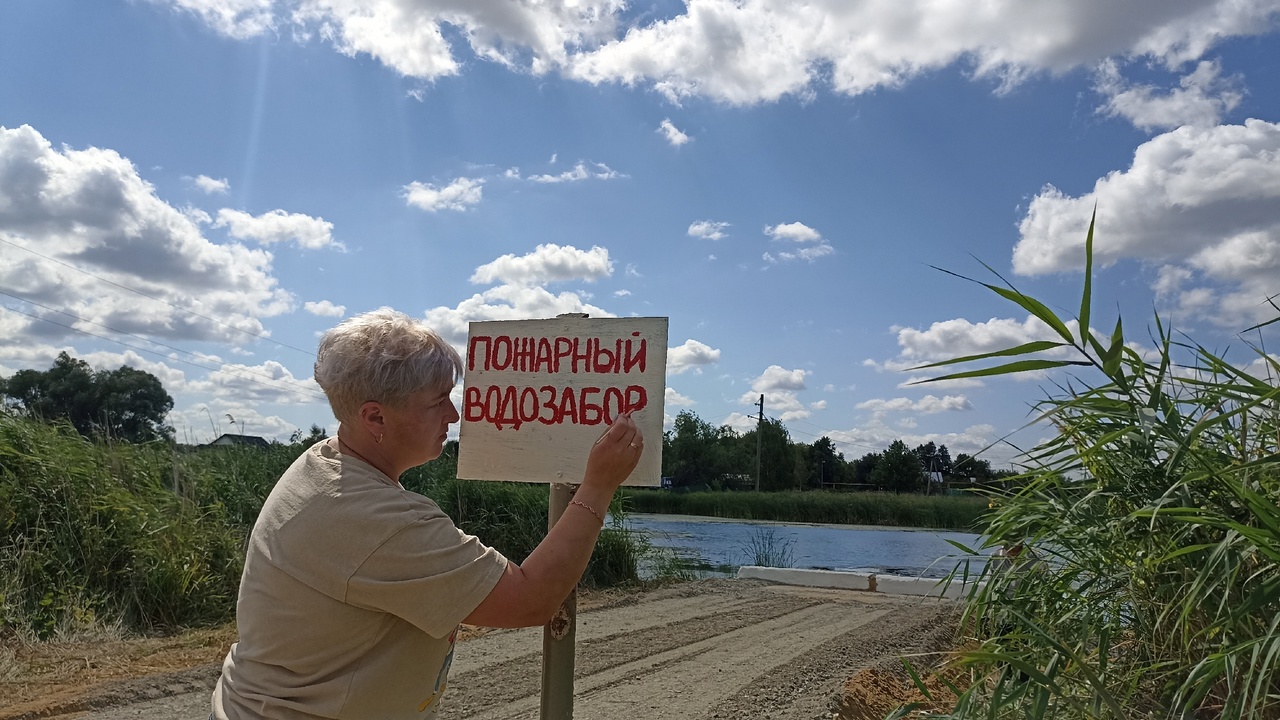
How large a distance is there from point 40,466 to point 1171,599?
27.5 ft

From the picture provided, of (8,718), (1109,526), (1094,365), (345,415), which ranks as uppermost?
(1094,365)

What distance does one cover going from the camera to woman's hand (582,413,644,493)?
1946mm

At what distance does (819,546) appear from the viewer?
25281 millimetres

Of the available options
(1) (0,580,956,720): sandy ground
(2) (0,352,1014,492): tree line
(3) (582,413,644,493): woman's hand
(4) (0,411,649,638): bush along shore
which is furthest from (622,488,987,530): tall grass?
(3) (582,413,644,493): woman's hand

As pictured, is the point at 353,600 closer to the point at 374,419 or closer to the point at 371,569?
the point at 371,569

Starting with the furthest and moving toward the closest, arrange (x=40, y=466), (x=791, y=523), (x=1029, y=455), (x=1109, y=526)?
(x=791, y=523), (x=40, y=466), (x=1029, y=455), (x=1109, y=526)

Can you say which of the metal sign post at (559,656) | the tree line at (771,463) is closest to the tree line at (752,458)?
the tree line at (771,463)

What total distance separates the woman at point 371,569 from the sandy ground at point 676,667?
3.26 m

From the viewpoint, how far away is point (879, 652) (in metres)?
6.80

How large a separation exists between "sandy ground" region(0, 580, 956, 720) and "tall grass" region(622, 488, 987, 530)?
2455cm

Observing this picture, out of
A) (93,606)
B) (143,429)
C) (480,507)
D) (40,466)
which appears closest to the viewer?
(93,606)

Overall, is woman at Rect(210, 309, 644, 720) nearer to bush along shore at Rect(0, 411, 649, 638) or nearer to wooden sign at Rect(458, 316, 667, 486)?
wooden sign at Rect(458, 316, 667, 486)

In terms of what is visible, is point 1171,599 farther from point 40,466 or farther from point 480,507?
point 480,507

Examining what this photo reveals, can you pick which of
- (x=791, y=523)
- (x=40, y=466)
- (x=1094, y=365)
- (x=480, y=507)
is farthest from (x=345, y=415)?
(x=791, y=523)
